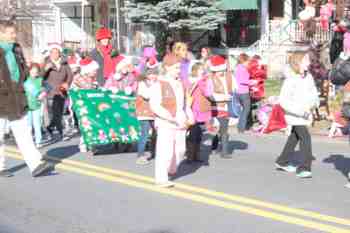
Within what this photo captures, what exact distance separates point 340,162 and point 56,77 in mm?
5549

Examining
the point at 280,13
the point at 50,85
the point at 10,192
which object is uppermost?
the point at 280,13

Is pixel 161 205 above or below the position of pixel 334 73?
below

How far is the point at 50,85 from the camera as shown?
13.1m

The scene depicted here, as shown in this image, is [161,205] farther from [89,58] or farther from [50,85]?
[50,85]

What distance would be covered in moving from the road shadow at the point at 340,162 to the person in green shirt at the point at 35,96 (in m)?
4.81

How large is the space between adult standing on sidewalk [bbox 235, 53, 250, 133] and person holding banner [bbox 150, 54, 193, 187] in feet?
18.2

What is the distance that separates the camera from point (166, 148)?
8414 millimetres

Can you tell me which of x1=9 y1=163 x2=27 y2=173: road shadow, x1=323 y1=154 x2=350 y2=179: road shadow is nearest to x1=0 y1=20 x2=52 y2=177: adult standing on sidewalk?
x1=9 y1=163 x2=27 y2=173: road shadow

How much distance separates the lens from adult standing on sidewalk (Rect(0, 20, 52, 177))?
9.13 m

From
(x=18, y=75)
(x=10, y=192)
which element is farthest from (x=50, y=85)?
(x=10, y=192)

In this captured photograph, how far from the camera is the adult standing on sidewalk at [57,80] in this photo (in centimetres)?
1309

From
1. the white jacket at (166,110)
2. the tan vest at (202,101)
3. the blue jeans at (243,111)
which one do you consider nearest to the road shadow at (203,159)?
the tan vest at (202,101)

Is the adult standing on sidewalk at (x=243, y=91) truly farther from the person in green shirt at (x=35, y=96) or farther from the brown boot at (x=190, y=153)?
the person in green shirt at (x=35, y=96)

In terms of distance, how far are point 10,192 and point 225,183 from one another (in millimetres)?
2630
